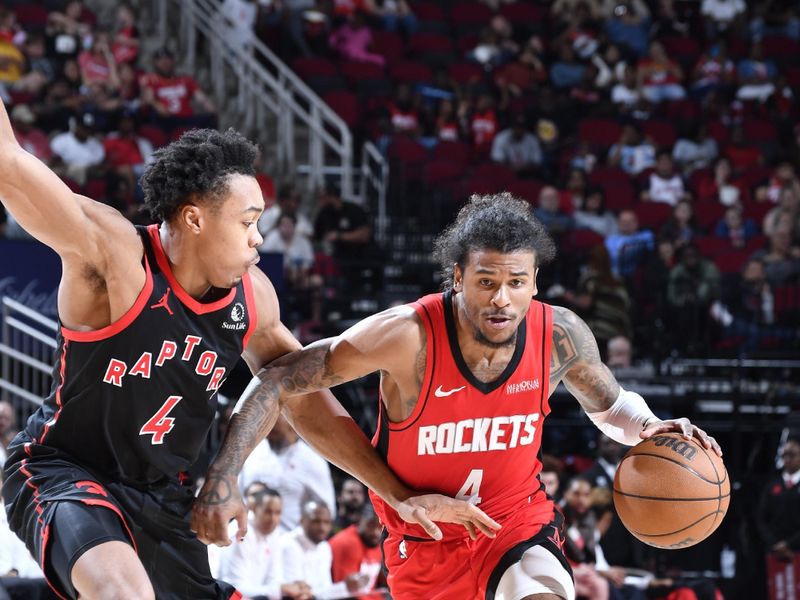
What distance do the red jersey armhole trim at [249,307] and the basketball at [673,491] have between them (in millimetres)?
1372

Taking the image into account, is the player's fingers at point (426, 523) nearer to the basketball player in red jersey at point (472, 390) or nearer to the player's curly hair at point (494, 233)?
the basketball player in red jersey at point (472, 390)

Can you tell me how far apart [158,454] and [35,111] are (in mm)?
8017

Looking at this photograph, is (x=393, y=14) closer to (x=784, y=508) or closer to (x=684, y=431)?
(x=784, y=508)

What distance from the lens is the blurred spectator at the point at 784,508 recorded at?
7832 mm

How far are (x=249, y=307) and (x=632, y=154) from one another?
388 inches

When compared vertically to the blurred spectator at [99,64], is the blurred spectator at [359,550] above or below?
below

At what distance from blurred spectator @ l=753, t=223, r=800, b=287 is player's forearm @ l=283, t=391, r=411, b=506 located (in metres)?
7.19

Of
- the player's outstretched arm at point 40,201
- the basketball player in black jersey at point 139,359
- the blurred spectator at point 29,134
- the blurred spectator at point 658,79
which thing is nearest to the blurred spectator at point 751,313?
the blurred spectator at point 658,79

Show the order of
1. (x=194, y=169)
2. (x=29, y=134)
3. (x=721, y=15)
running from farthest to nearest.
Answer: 1. (x=721, y=15)
2. (x=29, y=134)
3. (x=194, y=169)

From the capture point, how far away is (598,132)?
13.5m

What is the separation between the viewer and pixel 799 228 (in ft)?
38.5

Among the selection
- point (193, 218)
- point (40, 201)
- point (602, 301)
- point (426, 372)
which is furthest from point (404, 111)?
point (40, 201)

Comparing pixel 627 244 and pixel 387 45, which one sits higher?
pixel 387 45

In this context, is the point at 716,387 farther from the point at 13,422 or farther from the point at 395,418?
the point at 395,418
